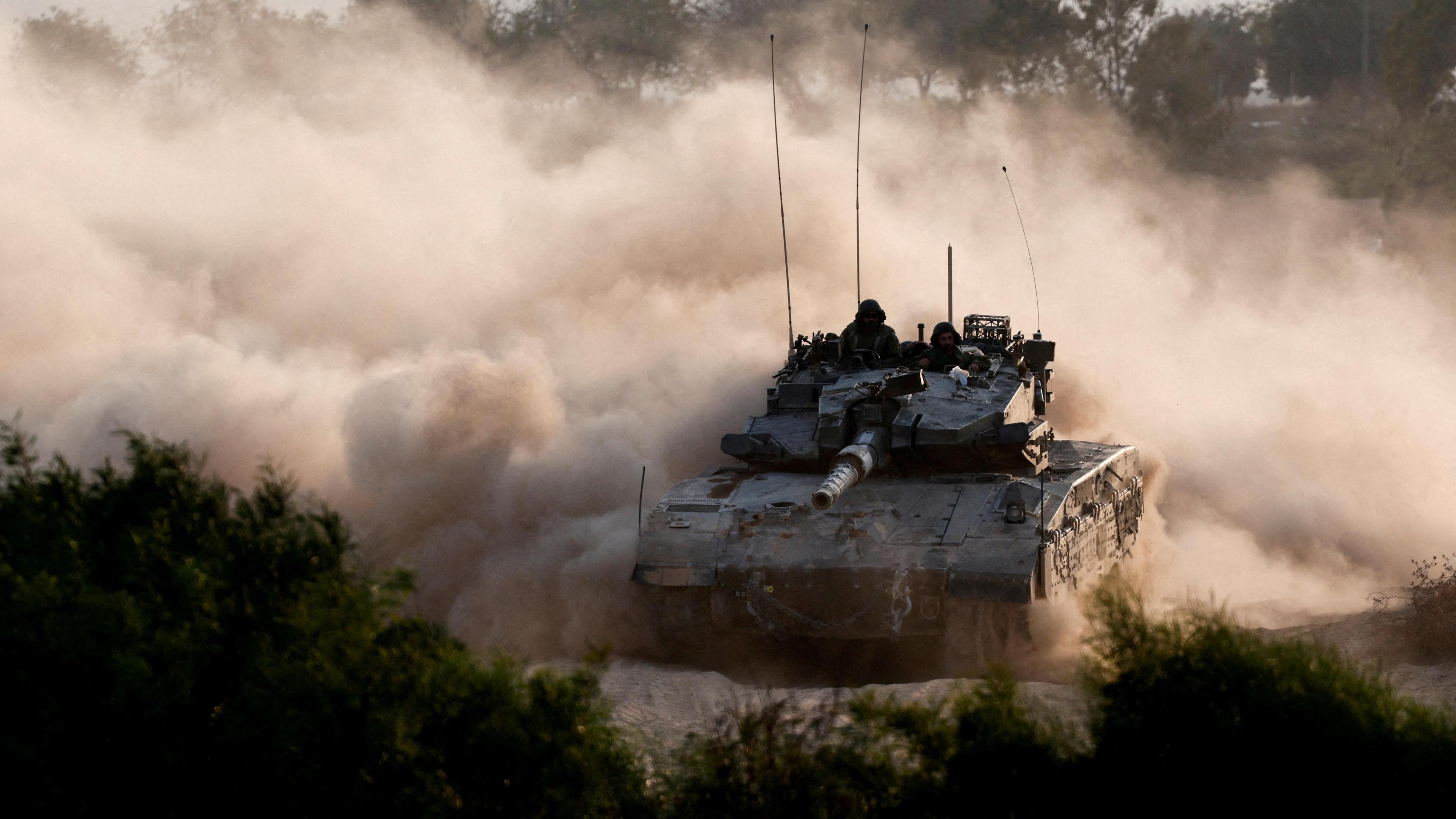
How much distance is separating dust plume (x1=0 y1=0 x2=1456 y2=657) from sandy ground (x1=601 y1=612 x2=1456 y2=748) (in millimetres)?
1095

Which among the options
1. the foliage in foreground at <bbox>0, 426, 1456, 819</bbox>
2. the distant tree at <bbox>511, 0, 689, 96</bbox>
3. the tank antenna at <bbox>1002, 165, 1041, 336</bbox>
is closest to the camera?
the foliage in foreground at <bbox>0, 426, 1456, 819</bbox>

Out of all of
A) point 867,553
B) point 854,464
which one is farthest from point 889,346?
point 867,553

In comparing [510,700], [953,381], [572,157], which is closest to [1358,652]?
[953,381]

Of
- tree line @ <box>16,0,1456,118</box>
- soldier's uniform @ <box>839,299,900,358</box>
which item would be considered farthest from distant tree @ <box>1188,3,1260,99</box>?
soldier's uniform @ <box>839,299,900,358</box>

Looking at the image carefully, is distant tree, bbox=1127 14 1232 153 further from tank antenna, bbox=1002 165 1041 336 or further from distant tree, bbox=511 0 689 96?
distant tree, bbox=511 0 689 96

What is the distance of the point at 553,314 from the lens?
23500mm

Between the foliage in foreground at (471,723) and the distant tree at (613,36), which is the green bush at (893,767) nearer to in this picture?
the foliage in foreground at (471,723)

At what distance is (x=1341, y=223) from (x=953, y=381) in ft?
123

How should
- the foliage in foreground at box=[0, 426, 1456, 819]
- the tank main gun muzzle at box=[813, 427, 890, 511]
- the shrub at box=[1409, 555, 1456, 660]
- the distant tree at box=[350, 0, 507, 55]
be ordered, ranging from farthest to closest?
the distant tree at box=[350, 0, 507, 55] → the shrub at box=[1409, 555, 1456, 660] → the tank main gun muzzle at box=[813, 427, 890, 511] → the foliage in foreground at box=[0, 426, 1456, 819]

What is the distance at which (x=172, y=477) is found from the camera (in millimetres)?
7707

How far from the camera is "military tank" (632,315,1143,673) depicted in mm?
12023

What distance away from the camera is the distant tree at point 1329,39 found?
56.1 m

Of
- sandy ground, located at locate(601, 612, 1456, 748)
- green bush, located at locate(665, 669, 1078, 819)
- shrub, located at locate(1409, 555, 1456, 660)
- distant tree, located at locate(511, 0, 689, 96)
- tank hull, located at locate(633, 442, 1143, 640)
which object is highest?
distant tree, located at locate(511, 0, 689, 96)

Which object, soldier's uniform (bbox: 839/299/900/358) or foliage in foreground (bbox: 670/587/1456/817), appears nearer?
foliage in foreground (bbox: 670/587/1456/817)
